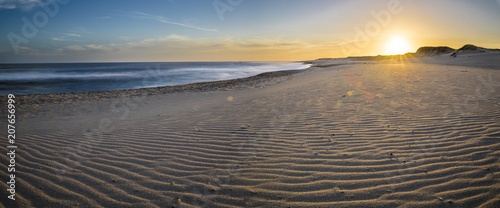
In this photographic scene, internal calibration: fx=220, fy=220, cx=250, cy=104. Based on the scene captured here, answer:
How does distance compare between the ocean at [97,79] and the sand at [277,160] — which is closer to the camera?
the sand at [277,160]

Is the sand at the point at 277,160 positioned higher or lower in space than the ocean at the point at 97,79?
lower

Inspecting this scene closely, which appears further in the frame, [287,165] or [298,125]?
[298,125]

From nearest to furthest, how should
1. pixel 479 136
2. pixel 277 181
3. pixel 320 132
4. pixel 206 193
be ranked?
pixel 206 193 → pixel 277 181 → pixel 479 136 → pixel 320 132

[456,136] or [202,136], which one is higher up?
[456,136]

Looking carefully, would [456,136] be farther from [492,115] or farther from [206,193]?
[206,193]

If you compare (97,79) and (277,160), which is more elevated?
(97,79)

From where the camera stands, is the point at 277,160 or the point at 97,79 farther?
the point at 97,79

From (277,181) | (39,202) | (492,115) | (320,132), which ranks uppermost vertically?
(492,115)

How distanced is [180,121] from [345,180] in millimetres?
5648

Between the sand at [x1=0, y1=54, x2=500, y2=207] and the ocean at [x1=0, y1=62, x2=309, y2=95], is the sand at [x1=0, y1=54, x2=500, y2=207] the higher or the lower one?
the lower one

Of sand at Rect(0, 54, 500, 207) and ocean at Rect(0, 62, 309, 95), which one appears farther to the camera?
ocean at Rect(0, 62, 309, 95)

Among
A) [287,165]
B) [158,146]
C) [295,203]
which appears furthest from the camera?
[158,146]

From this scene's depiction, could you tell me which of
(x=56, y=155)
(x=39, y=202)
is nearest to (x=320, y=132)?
(x=39, y=202)

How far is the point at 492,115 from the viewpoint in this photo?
19.5 feet
